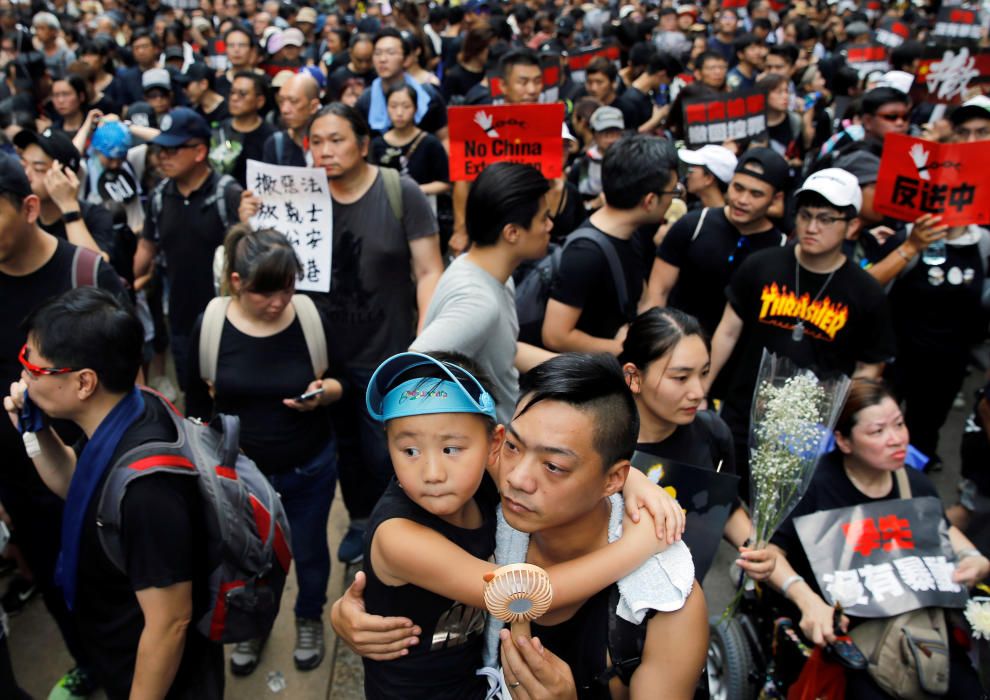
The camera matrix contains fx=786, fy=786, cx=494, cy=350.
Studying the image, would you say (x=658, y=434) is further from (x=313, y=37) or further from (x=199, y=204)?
(x=313, y=37)

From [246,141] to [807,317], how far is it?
14.6 feet

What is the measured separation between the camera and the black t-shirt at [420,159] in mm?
5598

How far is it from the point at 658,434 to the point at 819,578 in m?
0.77

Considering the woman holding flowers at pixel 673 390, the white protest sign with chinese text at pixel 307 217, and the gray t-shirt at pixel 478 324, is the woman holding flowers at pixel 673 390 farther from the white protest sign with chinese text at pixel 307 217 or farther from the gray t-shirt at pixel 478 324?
the white protest sign with chinese text at pixel 307 217

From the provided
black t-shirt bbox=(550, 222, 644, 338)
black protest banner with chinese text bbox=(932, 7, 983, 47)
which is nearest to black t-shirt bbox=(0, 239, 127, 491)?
black t-shirt bbox=(550, 222, 644, 338)

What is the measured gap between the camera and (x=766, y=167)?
3.96 meters

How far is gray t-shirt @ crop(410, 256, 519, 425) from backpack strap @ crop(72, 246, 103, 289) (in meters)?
1.38

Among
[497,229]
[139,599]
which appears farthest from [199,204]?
[139,599]

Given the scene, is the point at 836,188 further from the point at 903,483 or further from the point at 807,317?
the point at 903,483

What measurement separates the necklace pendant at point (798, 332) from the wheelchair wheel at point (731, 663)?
50.8 inches

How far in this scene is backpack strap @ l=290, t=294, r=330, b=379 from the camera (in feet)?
10.6

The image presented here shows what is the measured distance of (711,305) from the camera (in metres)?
4.27

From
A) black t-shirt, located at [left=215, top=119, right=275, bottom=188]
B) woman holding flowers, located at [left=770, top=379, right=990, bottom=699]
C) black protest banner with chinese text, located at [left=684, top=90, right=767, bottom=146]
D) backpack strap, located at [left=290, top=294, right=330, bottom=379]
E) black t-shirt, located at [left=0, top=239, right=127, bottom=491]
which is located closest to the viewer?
woman holding flowers, located at [left=770, top=379, right=990, bottom=699]

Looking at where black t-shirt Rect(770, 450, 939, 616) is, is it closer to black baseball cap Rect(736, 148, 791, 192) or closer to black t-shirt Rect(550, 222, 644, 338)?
black t-shirt Rect(550, 222, 644, 338)
